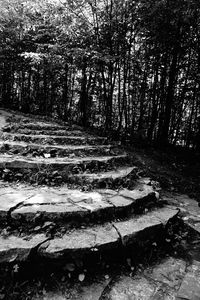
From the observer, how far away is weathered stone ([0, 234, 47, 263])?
63.9 inches

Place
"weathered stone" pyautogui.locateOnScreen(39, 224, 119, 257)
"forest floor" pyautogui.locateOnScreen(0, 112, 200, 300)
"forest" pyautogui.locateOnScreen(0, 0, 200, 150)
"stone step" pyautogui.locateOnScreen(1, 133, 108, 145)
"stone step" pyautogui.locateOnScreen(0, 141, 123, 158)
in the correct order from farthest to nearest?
"forest" pyautogui.locateOnScreen(0, 0, 200, 150) < "stone step" pyautogui.locateOnScreen(1, 133, 108, 145) < "stone step" pyautogui.locateOnScreen(0, 141, 123, 158) < "weathered stone" pyautogui.locateOnScreen(39, 224, 119, 257) < "forest floor" pyautogui.locateOnScreen(0, 112, 200, 300)

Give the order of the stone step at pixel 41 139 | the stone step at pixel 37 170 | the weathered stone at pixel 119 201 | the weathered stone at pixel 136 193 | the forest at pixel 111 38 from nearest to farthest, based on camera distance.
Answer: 1. the weathered stone at pixel 119 201
2. the weathered stone at pixel 136 193
3. the stone step at pixel 37 170
4. the stone step at pixel 41 139
5. the forest at pixel 111 38

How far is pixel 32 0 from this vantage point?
655cm

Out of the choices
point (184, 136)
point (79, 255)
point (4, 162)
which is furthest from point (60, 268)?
point (184, 136)

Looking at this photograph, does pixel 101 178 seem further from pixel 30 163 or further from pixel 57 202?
pixel 30 163

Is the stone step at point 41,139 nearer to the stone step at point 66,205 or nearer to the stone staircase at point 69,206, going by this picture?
the stone staircase at point 69,206

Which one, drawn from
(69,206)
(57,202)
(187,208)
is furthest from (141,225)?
(187,208)

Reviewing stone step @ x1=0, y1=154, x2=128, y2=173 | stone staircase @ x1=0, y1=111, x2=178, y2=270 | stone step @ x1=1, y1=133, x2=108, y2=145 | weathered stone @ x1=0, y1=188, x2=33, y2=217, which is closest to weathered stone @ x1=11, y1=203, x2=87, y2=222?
stone staircase @ x1=0, y1=111, x2=178, y2=270

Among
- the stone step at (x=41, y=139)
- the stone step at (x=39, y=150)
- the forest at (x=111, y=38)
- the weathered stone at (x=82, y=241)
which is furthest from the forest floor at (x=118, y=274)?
the forest at (x=111, y=38)

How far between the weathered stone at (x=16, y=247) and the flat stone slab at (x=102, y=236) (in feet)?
0.32

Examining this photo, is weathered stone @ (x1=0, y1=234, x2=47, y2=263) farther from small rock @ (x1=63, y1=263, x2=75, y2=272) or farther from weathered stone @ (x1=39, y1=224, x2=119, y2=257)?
small rock @ (x1=63, y1=263, x2=75, y2=272)

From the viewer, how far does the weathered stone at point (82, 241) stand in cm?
172

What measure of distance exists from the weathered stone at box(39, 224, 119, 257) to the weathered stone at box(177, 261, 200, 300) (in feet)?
2.28

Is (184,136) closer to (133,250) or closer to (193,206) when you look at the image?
(193,206)
